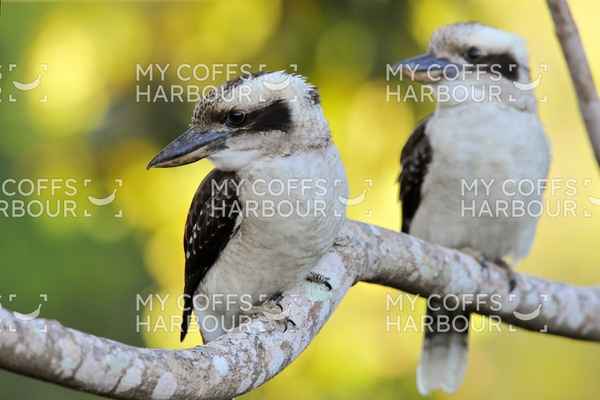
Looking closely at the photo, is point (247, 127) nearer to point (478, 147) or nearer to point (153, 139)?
point (478, 147)

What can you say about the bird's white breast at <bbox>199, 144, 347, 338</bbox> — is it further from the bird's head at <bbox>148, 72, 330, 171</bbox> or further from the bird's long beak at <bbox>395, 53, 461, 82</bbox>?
the bird's long beak at <bbox>395, 53, 461, 82</bbox>

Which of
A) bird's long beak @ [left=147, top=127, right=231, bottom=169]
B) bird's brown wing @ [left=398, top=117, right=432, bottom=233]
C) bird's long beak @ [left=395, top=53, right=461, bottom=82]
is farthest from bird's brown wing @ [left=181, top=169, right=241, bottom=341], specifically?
bird's brown wing @ [left=398, top=117, right=432, bottom=233]

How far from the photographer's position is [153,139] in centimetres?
439

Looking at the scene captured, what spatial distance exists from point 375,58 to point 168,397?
2425mm

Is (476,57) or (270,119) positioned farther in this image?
(476,57)

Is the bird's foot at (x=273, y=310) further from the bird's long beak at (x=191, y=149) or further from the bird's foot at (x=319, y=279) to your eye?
the bird's long beak at (x=191, y=149)

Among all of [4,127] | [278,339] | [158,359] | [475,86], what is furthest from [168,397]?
[4,127]

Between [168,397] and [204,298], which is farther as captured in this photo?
[204,298]

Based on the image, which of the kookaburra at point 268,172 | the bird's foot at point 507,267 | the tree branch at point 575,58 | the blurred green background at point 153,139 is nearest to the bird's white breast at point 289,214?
the kookaburra at point 268,172

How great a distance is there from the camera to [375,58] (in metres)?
4.21

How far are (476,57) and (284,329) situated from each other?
165cm

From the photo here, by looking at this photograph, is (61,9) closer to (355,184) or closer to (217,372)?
(355,184)

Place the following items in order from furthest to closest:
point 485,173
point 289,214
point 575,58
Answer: point 485,173
point 289,214
point 575,58

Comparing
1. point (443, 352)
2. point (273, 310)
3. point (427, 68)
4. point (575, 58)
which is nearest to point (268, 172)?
point (273, 310)
